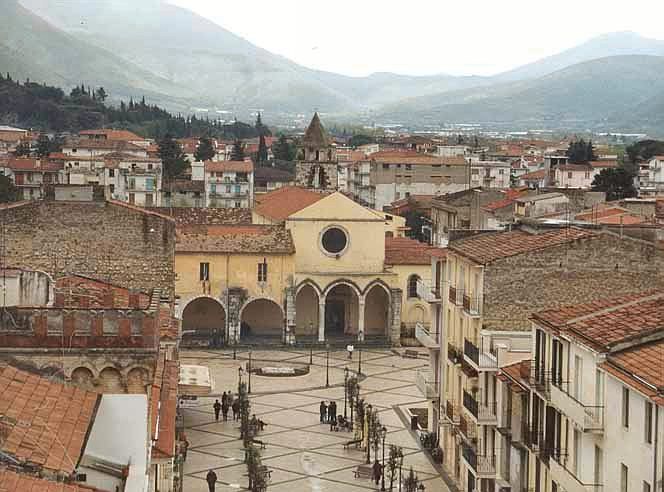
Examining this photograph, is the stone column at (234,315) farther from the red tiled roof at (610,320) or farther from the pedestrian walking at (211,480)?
the red tiled roof at (610,320)

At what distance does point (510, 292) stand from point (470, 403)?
2.78 m

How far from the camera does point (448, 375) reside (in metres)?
37.3

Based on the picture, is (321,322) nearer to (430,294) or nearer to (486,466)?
(430,294)

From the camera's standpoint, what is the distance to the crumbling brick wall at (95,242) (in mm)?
36188

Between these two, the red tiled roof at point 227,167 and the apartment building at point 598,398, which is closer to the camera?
the apartment building at point 598,398

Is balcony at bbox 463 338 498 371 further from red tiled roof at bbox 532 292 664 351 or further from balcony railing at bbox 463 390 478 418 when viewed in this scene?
red tiled roof at bbox 532 292 664 351

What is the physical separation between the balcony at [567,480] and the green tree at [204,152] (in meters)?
124

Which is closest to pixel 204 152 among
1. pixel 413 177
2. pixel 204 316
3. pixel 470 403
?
pixel 413 177

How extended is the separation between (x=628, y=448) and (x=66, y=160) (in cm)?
10158

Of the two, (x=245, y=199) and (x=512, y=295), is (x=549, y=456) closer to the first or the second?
(x=512, y=295)

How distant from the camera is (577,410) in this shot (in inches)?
926

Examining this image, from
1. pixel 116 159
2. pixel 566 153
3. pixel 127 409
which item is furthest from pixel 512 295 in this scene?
pixel 566 153

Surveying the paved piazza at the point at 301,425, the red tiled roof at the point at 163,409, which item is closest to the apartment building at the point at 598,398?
the red tiled roof at the point at 163,409

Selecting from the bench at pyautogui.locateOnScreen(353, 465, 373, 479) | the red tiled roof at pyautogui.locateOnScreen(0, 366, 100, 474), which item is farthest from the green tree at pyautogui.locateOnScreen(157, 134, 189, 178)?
the red tiled roof at pyautogui.locateOnScreen(0, 366, 100, 474)
